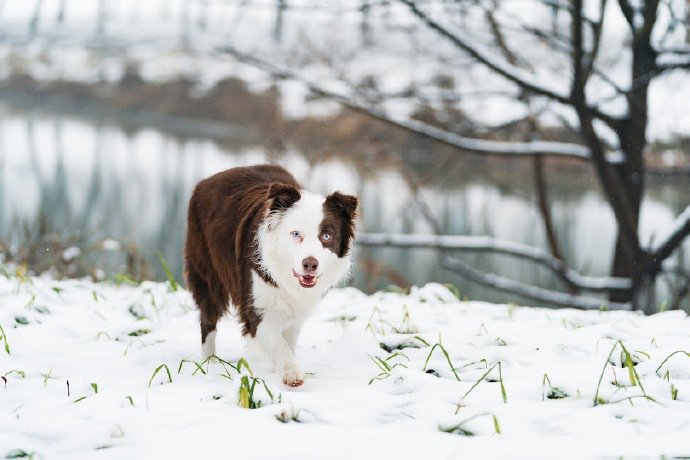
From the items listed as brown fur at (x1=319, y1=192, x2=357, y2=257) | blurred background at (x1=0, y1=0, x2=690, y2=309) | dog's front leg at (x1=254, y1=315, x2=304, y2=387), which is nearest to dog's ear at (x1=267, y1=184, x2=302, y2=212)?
brown fur at (x1=319, y1=192, x2=357, y2=257)

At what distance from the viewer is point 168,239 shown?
57.1 ft

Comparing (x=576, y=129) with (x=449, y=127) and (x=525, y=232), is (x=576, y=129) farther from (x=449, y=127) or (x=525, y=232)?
(x=525, y=232)

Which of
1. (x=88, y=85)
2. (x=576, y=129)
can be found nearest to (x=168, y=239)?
(x=88, y=85)

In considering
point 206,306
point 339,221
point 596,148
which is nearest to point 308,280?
point 339,221

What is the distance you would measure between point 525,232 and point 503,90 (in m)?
5.45

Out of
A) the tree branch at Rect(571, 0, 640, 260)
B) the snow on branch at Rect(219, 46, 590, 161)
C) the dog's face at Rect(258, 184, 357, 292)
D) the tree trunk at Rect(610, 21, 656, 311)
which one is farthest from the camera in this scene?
the snow on branch at Rect(219, 46, 590, 161)

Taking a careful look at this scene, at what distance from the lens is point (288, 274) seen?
3736mm

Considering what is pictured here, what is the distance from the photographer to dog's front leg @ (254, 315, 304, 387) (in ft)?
11.6

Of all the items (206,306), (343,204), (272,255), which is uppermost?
(343,204)

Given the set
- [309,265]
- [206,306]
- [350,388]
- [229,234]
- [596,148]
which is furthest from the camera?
[596,148]

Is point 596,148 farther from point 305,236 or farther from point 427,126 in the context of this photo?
point 305,236

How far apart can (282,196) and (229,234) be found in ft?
2.06

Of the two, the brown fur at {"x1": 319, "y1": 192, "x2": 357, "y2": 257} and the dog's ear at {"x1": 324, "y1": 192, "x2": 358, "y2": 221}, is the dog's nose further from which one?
the dog's ear at {"x1": 324, "y1": 192, "x2": 358, "y2": 221}

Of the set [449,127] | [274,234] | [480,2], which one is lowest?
[274,234]
